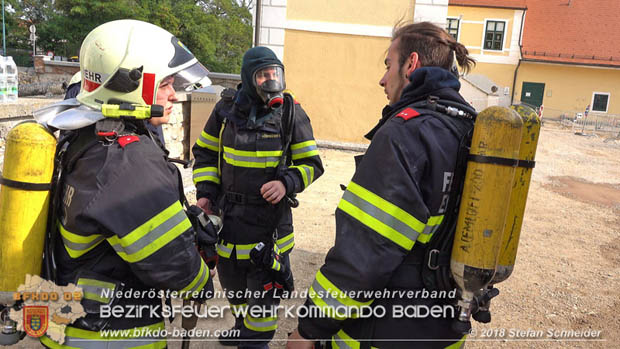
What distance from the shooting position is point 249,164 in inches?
118

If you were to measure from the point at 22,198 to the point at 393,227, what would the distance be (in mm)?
1351

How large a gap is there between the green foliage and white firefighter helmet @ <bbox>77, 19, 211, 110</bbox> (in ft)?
113

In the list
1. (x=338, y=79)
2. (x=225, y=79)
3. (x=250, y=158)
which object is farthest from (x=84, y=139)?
(x=338, y=79)

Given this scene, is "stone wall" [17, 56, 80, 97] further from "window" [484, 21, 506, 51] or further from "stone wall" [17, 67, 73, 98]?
"window" [484, 21, 506, 51]

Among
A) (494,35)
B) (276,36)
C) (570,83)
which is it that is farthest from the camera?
(494,35)

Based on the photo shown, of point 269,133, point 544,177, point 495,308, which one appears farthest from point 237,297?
point 544,177

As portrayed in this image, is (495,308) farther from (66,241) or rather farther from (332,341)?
(66,241)

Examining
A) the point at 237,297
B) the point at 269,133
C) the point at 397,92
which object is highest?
the point at 397,92

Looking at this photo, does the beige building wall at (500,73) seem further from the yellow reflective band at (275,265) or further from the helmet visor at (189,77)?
the helmet visor at (189,77)

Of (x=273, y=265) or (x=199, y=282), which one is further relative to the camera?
(x=273, y=265)

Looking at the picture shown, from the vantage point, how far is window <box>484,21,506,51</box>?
30844mm

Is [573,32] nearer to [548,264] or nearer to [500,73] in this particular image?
[500,73]

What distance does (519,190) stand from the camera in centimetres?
174

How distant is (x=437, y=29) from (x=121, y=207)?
1415 millimetres
